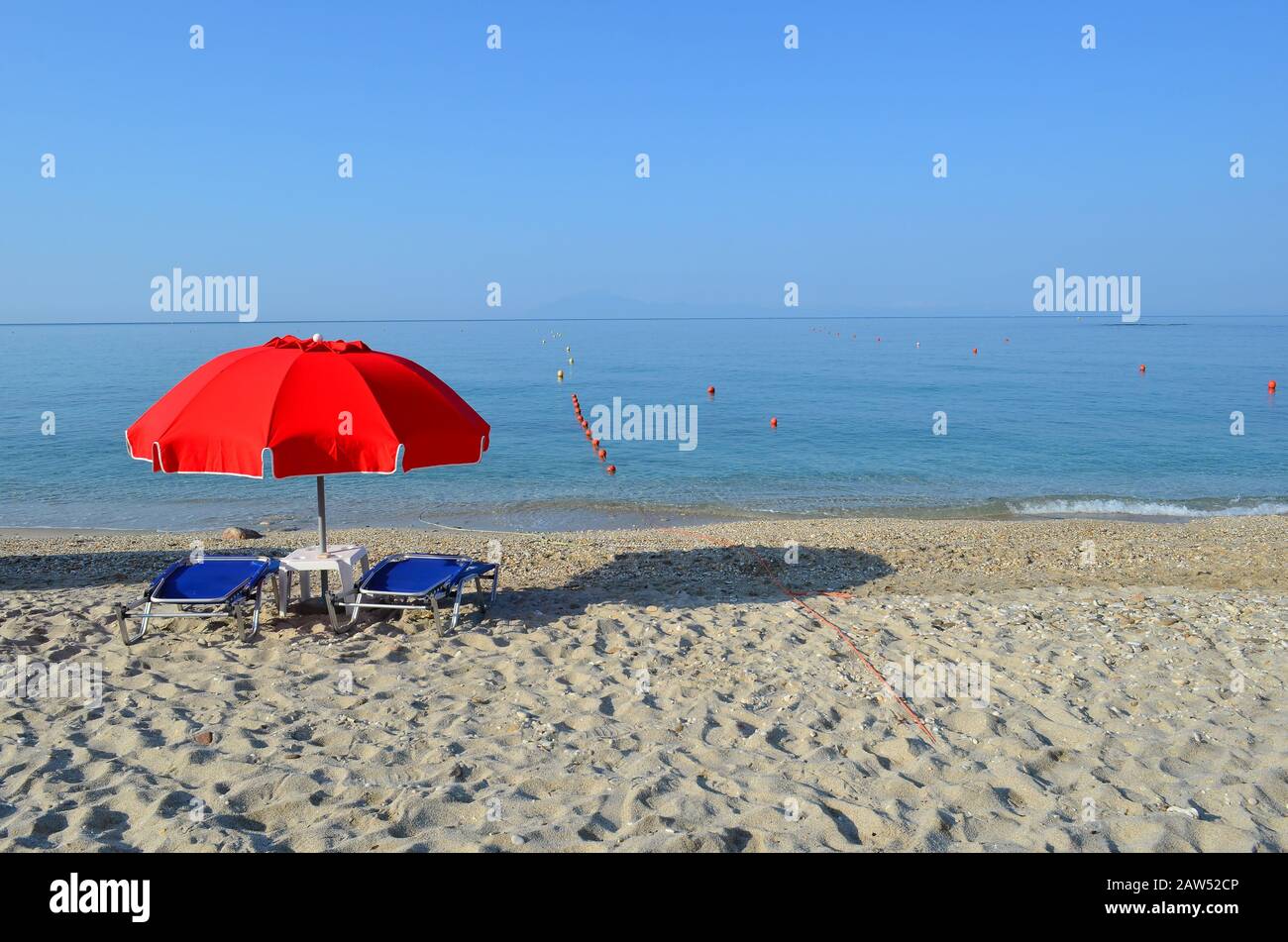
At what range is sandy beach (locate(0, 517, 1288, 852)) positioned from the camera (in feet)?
14.2

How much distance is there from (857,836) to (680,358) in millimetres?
75824

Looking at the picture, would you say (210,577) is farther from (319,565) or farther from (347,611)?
(347,611)

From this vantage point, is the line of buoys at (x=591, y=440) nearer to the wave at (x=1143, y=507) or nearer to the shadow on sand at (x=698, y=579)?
the wave at (x=1143, y=507)

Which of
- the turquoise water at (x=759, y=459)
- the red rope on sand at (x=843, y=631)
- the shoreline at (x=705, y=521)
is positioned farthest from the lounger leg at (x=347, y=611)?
the turquoise water at (x=759, y=459)

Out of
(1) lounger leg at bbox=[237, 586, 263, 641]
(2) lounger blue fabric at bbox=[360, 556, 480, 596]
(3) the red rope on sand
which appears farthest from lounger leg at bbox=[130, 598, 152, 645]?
(3) the red rope on sand

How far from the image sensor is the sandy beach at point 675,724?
4.32 meters

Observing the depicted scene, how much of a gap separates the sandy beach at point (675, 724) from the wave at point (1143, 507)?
10577mm

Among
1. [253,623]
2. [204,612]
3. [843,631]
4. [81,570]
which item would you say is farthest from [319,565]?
[81,570]

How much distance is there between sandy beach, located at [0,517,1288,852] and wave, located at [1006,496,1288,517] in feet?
34.7

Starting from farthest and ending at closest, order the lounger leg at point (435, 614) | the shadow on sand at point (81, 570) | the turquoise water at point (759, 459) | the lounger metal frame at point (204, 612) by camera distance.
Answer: the turquoise water at point (759, 459), the shadow on sand at point (81, 570), the lounger leg at point (435, 614), the lounger metal frame at point (204, 612)

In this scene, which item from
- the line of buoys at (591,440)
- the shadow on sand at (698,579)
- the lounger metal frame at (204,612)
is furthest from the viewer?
the line of buoys at (591,440)

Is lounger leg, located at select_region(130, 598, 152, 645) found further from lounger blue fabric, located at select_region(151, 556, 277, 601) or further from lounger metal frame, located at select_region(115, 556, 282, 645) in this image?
lounger blue fabric, located at select_region(151, 556, 277, 601)

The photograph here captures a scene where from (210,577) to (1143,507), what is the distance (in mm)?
19936
